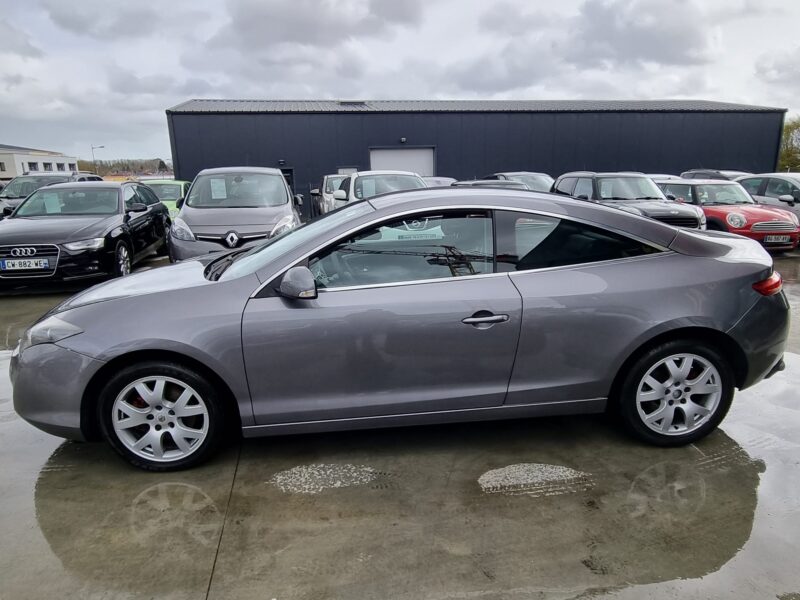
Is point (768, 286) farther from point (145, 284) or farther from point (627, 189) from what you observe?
point (627, 189)

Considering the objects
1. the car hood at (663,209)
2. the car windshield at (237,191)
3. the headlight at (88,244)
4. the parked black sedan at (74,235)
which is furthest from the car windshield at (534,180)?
the headlight at (88,244)

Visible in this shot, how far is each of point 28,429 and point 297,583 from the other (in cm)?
242

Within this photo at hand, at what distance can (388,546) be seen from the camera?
2.40m

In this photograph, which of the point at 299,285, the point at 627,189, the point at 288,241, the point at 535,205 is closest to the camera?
the point at 299,285

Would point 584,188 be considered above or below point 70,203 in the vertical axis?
below

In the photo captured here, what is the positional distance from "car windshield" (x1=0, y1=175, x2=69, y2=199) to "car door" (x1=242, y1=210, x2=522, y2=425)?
14379 mm

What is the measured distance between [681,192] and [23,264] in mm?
11234

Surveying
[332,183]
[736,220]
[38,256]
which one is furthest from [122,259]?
[736,220]

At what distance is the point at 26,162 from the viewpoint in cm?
7512

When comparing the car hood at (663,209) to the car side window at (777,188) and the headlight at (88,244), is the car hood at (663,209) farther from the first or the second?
the headlight at (88,244)

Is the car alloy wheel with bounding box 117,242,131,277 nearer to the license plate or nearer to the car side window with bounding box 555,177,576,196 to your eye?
the license plate

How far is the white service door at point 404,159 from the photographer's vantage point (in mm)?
23359

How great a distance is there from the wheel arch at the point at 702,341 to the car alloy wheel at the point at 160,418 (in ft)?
7.63

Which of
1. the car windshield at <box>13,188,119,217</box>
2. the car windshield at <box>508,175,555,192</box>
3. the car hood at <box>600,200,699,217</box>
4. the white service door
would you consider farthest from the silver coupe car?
the white service door
